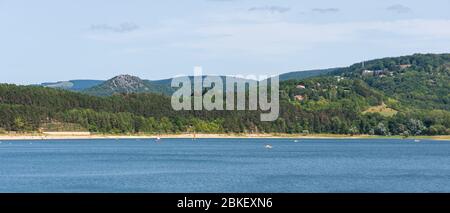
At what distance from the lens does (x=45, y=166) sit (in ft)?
319

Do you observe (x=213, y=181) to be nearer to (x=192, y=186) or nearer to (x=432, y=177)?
(x=192, y=186)

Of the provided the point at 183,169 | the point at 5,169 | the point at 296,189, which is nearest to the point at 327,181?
the point at 296,189

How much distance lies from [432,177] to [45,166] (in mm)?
43326

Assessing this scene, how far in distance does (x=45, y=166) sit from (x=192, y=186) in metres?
35.1

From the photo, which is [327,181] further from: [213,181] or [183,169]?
[183,169]

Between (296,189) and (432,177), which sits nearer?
(296,189)

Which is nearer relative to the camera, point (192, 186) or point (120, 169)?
point (192, 186)
